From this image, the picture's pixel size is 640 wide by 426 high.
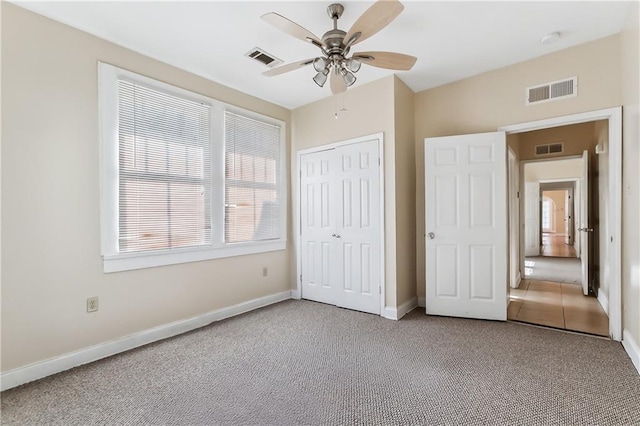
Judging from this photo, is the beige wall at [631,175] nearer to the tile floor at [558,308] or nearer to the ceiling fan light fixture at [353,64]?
the tile floor at [558,308]

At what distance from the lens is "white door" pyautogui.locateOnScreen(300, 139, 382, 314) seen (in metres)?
3.73

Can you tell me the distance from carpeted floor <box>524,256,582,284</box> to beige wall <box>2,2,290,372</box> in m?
6.33

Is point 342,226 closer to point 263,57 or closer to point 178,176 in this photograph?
point 178,176

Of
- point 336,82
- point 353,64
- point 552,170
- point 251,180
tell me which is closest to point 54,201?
point 251,180

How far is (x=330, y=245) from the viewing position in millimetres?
4156

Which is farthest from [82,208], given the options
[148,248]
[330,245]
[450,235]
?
[450,235]

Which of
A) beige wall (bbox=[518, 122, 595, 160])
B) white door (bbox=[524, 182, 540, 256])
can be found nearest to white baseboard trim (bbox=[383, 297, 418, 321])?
beige wall (bbox=[518, 122, 595, 160])

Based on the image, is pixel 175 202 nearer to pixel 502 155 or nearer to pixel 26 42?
pixel 26 42

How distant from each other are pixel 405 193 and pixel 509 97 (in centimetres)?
153

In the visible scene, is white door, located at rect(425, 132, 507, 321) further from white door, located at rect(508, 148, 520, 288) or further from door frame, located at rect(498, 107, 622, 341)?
white door, located at rect(508, 148, 520, 288)

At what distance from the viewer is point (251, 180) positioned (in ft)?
13.2

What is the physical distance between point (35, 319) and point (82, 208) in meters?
0.90

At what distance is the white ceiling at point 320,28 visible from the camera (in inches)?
93.3

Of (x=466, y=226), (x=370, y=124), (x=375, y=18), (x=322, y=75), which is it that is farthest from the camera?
(x=370, y=124)
